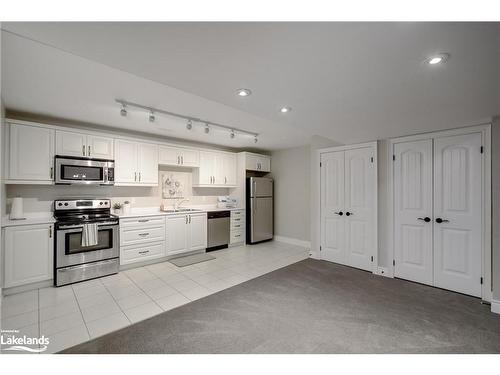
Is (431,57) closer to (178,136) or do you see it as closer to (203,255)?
(178,136)

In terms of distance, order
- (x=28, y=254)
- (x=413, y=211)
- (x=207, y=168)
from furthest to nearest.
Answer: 1. (x=207, y=168)
2. (x=413, y=211)
3. (x=28, y=254)

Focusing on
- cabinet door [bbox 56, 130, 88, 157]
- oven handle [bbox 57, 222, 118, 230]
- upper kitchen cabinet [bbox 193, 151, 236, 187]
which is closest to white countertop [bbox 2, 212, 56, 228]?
oven handle [bbox 57, 222, 118, 230]

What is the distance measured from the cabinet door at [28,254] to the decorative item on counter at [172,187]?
201 cm

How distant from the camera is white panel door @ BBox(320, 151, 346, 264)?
4.10m

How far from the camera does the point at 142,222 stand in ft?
12.7

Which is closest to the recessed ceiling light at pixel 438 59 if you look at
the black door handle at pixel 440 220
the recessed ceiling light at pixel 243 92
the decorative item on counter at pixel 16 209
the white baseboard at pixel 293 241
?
the recessed ceiling light at pixel 243 92

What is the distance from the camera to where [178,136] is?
4543 millimetres

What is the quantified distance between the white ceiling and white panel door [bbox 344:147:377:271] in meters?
0.95

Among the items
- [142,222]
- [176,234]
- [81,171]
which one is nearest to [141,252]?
[142,222]

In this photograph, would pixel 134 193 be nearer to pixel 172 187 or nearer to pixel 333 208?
pixel 172 187

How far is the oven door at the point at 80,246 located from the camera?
120 inches

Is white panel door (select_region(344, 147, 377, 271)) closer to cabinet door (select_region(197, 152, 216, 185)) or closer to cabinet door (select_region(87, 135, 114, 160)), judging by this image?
cabinet door (select_region(197, 152, 216, 185))

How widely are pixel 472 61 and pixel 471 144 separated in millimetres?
1981

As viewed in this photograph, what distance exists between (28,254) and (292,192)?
495cm
